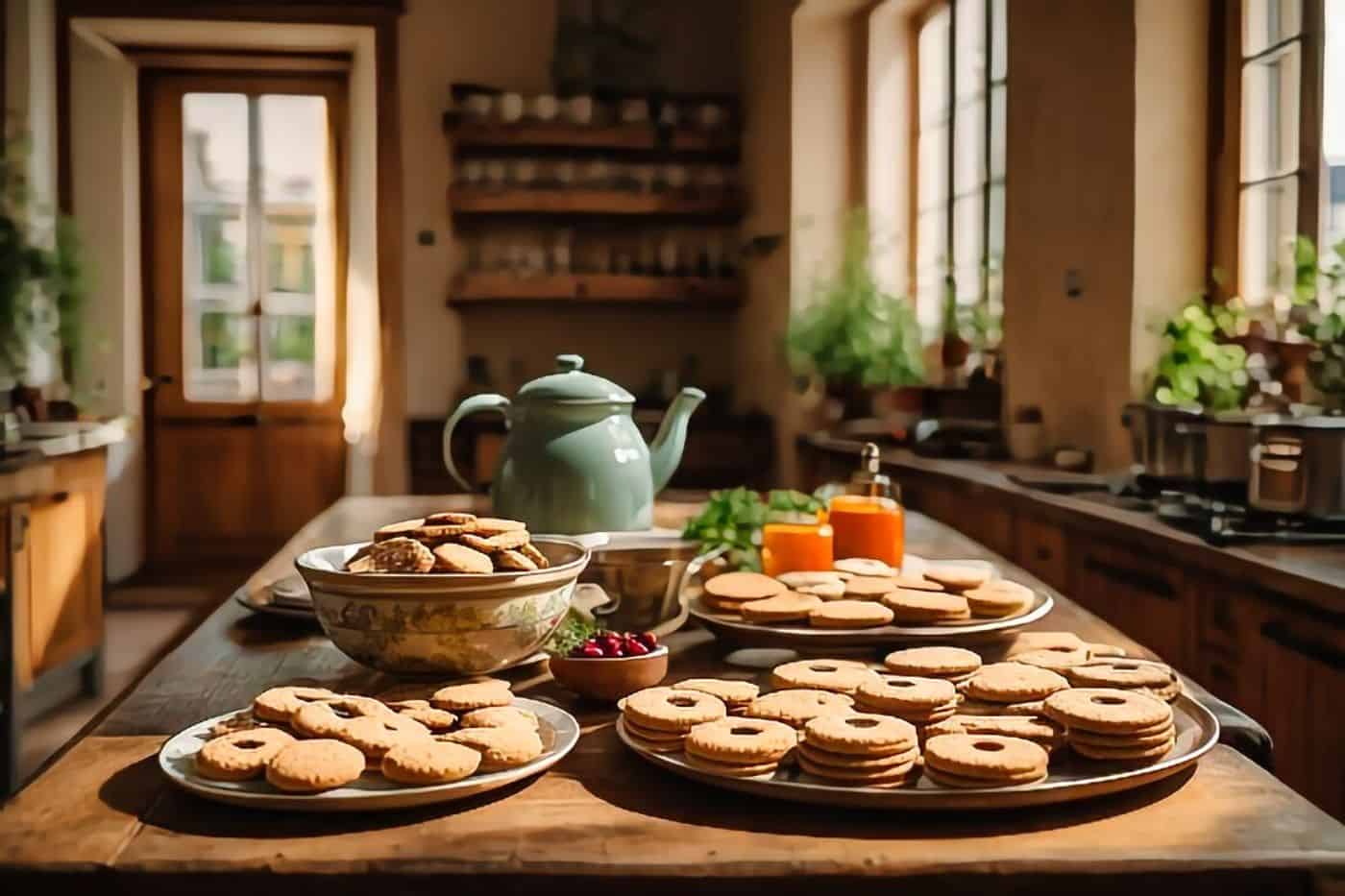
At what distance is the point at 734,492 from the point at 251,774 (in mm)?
1102

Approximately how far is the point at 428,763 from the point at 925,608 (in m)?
0.68

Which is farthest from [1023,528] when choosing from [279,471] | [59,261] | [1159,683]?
[279,471]

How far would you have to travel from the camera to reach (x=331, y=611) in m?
1.24

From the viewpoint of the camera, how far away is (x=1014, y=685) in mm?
1133

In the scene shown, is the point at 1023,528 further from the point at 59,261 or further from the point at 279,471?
the point at 279,471

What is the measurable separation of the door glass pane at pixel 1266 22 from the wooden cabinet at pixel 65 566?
134 inches

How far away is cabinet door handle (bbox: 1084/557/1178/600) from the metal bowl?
1.51 m

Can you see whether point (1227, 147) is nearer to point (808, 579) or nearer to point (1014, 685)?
point (808, 579)

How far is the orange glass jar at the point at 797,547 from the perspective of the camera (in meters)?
1.73

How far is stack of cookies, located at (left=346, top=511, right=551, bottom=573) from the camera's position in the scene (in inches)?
47.4

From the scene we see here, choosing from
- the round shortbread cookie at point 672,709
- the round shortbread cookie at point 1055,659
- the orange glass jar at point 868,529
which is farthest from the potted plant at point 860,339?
the round shortbread cookie at point 672,709

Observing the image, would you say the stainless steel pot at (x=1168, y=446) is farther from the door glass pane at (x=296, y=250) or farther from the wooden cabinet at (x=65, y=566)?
the door glass pane at (x=296, y=250)

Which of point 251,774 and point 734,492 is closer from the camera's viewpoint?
point 251,774

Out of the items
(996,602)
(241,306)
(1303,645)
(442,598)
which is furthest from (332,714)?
(241,306)
